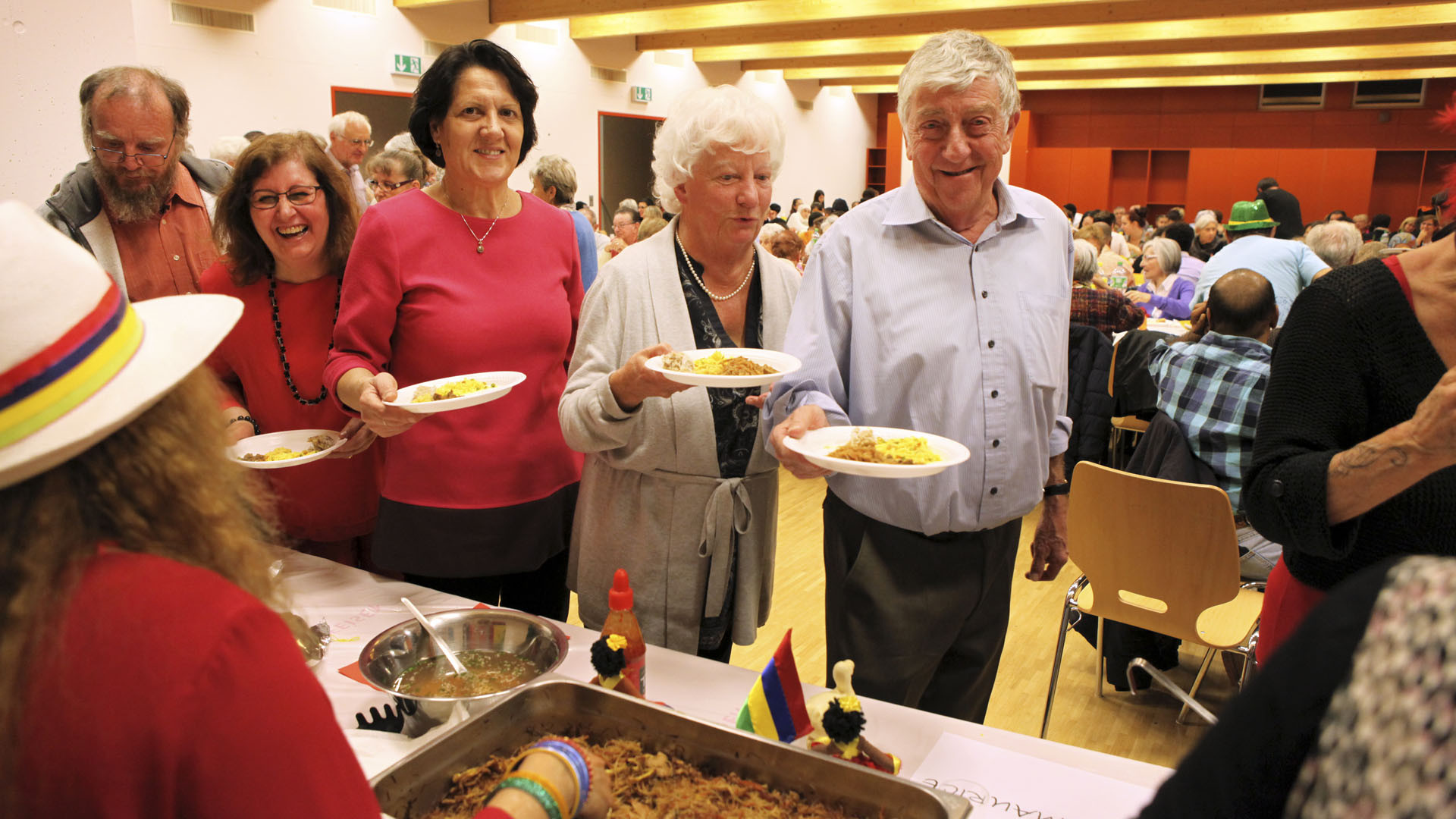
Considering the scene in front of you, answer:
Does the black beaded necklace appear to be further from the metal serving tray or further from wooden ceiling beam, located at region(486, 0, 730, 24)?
wooden ceiling beam, located at region(486, 0, 730, 24)

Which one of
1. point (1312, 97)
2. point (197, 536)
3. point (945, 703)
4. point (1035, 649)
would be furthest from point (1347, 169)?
point (197, 536)

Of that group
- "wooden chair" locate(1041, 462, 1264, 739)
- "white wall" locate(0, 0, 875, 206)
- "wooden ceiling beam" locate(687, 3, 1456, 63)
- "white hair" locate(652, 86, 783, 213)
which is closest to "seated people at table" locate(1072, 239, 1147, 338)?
"white wall" locate(0, 0, 875, 206)

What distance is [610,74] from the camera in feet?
41.5

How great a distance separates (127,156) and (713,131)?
1.57m

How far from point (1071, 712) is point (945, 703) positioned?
1521 mm

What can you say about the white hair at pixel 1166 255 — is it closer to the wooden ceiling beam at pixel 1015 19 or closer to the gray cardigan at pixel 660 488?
the wooden ceiling beam at pixel 1015 19

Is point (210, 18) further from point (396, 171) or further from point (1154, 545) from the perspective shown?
point (1154, 545)

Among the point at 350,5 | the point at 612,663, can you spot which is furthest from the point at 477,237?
the point at 350,5

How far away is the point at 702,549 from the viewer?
178 centimetres

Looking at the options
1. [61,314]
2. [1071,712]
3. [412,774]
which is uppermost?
[61,314]

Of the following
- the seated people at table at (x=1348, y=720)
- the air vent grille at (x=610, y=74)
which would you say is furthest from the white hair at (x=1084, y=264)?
the air vent grille at (x=610, y=74)

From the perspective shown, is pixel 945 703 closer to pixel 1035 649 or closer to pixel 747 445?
pixel 747 445

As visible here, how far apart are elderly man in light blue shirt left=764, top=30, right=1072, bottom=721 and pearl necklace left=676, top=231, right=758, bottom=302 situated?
0.19 metres

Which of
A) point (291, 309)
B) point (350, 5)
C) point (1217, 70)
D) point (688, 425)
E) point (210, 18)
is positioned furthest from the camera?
point (1217, 70)
